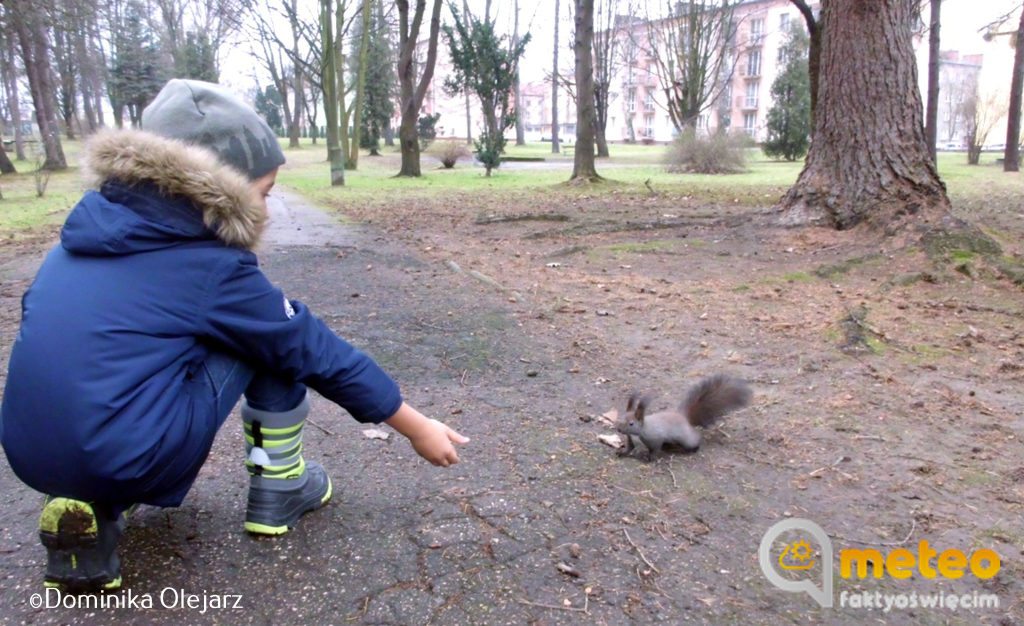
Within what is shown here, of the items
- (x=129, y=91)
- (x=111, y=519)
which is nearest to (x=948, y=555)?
(x=111, y=519)

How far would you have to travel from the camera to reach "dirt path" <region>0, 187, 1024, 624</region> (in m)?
1.90

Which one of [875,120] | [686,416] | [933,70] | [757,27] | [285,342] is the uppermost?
[757,27]

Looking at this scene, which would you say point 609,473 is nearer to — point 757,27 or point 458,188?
point 458,188

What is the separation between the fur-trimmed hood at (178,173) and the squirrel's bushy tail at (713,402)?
172 cm

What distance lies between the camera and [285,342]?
6.01ft

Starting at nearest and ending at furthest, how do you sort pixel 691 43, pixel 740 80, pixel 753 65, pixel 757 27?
pixel 691 43
pixel 757 27
pixel 753 65
pixel 740 80

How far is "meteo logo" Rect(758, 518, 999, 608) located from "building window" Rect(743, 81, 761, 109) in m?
69.9

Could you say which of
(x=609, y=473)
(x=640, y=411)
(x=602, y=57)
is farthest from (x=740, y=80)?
(x=609, y=473)

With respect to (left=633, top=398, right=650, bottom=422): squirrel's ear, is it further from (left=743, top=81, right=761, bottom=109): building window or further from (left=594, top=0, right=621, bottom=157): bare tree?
(left=743, top=81, right=761, bottom=109): building window

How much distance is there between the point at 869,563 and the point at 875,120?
591cm

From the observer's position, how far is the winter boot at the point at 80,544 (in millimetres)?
1710

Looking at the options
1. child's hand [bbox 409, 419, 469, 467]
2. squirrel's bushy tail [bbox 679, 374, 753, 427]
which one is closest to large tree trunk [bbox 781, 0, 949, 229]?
squirrel's bushy tail [bbox 679, 374, 753, 427]

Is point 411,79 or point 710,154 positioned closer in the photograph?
point 411,79

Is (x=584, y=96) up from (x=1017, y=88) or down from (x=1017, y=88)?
down
